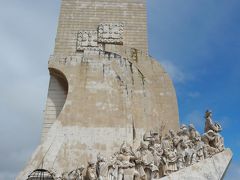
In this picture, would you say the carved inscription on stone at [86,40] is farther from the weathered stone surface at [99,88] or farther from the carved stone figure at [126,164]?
the carved stone figure at [126,164]

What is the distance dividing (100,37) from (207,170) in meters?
7.60

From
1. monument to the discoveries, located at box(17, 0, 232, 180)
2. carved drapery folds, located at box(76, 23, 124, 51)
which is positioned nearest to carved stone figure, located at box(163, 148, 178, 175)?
monument to the discoveries, located at box(17, 0, 232, 180)

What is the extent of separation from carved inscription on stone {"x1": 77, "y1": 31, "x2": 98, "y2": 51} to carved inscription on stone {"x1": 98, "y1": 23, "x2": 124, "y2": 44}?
265 millimetres

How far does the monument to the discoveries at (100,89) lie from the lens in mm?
9703

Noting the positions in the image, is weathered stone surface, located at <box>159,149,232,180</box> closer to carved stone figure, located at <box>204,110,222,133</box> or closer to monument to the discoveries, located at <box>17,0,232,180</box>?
carved stone figure, located at <box>204,110,222,133</box>

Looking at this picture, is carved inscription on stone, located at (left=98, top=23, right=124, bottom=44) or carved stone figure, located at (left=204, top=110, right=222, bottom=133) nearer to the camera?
carved stone figure, located at (left=204, top=110, right=222, bottom=133)

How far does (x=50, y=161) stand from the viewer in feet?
30.2

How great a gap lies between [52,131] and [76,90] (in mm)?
1713

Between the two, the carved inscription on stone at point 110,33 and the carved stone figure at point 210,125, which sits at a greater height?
the carved inscription on stone at point 110,33

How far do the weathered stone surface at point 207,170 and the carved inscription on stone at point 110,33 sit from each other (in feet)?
22.6

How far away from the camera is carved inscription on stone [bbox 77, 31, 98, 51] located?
43.5 ft

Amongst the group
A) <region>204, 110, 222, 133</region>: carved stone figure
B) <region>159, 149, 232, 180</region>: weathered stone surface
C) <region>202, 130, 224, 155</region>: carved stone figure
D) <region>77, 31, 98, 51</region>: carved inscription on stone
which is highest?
<region>77, 31, 98, 51</region>: carved inscription on stone

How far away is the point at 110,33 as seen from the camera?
13523 millimetres

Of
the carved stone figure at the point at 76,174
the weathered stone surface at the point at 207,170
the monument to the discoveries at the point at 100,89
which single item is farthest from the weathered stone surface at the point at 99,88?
the weathered stone surface at the point at 207,170
